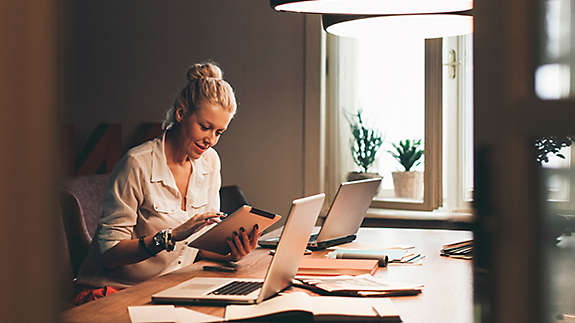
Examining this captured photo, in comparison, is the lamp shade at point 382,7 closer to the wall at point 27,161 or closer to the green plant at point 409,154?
the wall at point 27,161

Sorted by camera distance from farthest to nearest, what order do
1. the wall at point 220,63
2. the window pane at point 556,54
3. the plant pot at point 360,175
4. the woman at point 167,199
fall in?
the wall at point 220,63, the plant pot at point 360,175, the woman at point 167,199, the window pane at point 556,54

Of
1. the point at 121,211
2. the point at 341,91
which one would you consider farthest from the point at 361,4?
the point at 341,91

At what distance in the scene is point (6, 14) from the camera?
759 mm

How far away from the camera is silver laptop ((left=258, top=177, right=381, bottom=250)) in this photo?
9.15ft

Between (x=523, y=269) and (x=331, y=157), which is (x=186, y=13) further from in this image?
(x=523, y=269)

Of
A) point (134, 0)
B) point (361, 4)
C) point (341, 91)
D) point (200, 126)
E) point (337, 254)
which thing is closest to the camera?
point (361, 4)

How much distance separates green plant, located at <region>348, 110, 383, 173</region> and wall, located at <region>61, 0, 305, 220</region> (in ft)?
1.24

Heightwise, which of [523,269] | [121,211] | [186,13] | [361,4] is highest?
[186,13]

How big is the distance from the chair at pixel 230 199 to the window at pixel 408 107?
2.37ft

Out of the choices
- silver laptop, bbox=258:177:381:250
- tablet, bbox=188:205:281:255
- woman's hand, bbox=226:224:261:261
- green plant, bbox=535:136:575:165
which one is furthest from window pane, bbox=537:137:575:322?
silver laptop, bbox=258:177:381:250

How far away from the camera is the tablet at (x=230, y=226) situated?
7.31 ft

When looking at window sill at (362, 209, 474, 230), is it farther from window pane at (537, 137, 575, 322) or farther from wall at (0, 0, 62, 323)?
wall at (0, 0, 62, 323)

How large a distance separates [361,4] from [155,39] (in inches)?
111

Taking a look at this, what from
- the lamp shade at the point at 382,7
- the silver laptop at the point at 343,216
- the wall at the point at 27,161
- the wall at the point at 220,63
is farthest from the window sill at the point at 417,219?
the wall at the point at 27,161
